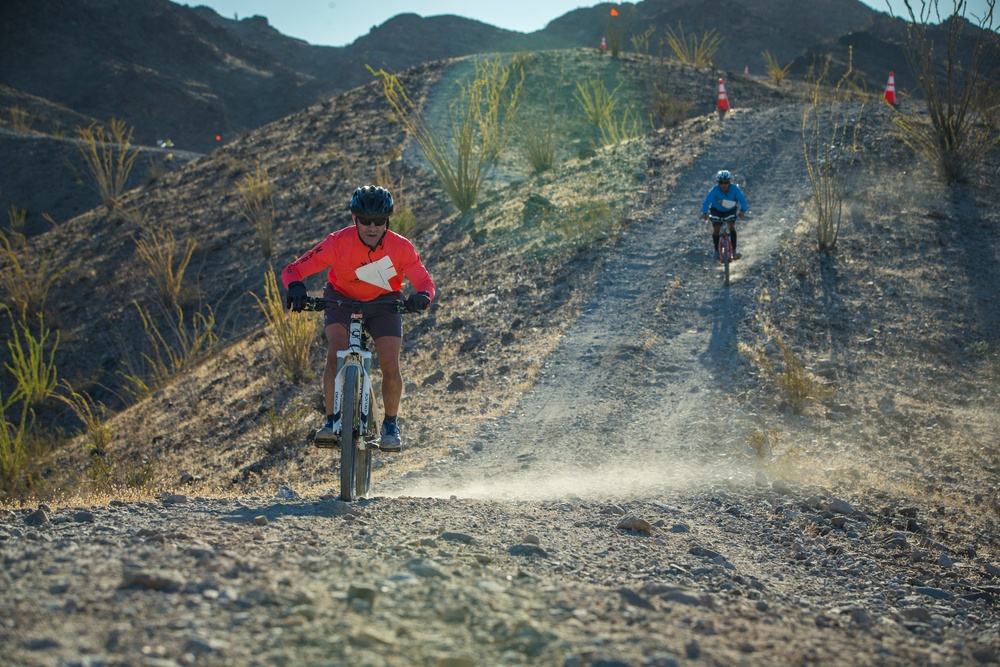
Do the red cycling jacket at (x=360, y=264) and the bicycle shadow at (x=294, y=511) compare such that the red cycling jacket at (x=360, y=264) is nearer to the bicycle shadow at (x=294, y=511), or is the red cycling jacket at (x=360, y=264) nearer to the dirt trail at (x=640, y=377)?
the bicycle shadow at (x=294, y=511)

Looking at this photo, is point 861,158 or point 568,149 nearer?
point 861,158

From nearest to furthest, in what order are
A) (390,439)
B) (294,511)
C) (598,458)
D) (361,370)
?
(294,511) < (361,370) < (390,439) < (598,458)

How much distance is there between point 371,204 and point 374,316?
0.71 m

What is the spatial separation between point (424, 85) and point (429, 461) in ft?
67.6

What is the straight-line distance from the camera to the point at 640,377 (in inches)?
339

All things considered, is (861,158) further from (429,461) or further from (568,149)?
(429,461)


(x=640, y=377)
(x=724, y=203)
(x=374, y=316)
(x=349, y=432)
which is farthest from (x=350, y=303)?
(x=724, y=203)

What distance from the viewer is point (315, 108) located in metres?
26.5

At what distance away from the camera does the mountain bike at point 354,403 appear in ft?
16.6

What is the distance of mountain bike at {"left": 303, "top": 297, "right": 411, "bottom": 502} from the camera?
506 cm

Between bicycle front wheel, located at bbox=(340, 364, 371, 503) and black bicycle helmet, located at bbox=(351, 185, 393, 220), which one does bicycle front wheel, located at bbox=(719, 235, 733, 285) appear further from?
bicycle front wheel, located at bbox=(340, 364, 371, 503)

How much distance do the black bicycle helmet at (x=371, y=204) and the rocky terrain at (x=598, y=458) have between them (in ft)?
5.79

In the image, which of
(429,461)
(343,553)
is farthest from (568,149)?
(343,553)

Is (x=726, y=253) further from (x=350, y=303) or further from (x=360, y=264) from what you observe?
(x=350, y=303)
